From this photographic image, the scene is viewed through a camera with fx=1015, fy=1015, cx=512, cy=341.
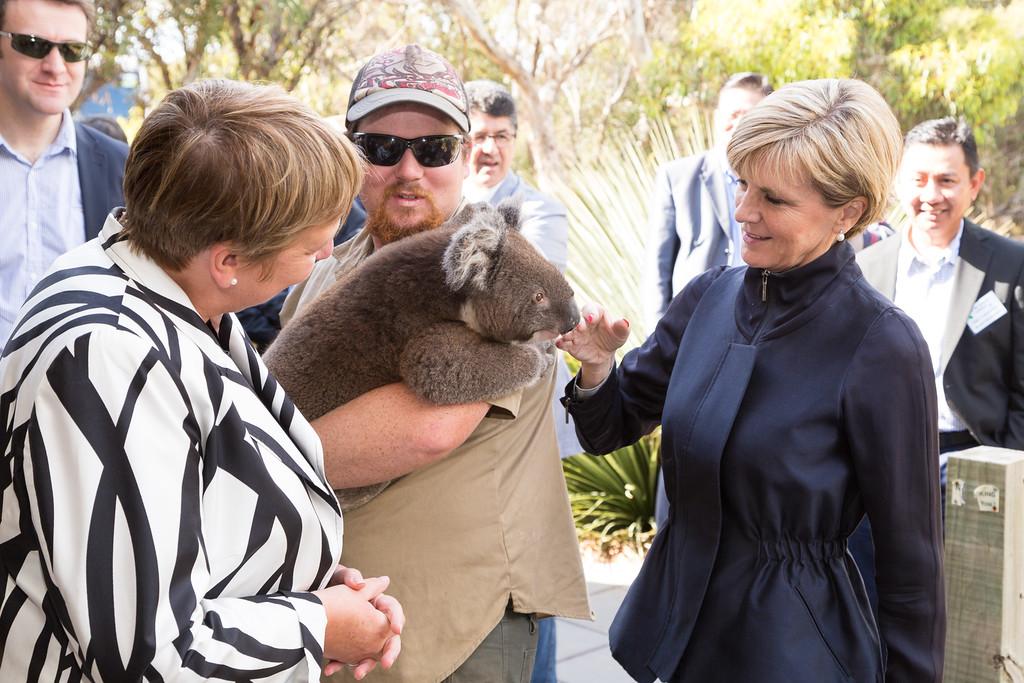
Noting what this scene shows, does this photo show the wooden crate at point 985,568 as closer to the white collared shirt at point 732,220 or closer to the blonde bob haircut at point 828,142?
the blonde bob haircut at point 828,142

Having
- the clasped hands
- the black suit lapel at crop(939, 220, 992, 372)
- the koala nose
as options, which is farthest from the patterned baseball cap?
the black suit lapel at crop(939, 220, 992, 372)

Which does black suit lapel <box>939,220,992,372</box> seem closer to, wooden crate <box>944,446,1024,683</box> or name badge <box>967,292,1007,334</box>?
name badge <box>967,292,1007,334</box>

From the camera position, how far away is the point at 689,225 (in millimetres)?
5359

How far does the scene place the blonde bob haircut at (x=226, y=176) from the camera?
147 cm

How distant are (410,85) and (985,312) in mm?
2904

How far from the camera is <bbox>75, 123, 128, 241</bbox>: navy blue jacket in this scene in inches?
144

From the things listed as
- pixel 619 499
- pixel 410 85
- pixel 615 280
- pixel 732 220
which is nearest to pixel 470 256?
pixel 410 85

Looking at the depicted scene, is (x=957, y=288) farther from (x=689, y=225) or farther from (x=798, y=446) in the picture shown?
(x=798, y=446)

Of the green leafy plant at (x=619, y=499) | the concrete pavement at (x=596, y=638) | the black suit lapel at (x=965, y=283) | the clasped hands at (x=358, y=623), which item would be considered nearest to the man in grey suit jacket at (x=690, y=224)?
the black suit lapel at (x=965, y=283)

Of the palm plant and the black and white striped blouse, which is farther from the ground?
the black and white striped blouse

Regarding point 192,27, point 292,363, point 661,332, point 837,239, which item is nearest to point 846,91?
point 837,239

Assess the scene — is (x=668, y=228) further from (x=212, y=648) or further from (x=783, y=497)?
(x=212, y=648)

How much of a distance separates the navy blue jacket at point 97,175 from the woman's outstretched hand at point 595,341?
1.98 m

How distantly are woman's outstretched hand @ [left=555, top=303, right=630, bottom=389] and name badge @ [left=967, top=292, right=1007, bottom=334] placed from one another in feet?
7.74
